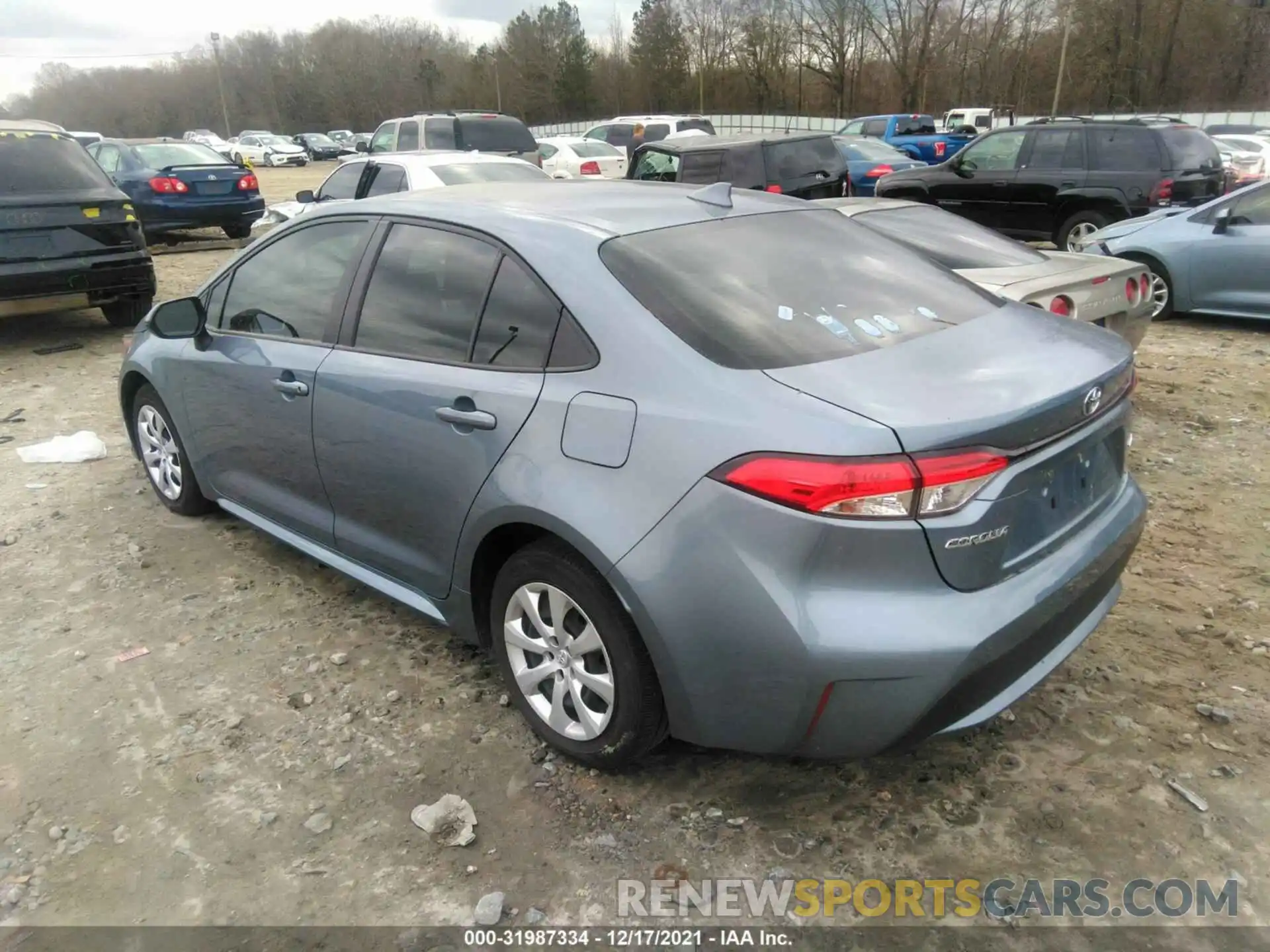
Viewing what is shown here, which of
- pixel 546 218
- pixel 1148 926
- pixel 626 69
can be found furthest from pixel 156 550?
pixel 626 69

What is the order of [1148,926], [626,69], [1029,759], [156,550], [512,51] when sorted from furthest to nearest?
1. [512,51]
2. [626,69]
3. [156,550]
4. [1029,759]
5. [1148,926]

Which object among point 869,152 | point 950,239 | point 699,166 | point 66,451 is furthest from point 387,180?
point 869,152

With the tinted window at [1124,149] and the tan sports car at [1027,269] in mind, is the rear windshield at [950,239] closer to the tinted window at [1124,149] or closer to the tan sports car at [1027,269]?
the tan sports car at [1027,269]

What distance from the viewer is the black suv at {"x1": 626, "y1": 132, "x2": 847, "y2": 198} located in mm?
10367

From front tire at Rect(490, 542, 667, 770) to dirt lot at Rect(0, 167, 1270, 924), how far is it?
0.58ft

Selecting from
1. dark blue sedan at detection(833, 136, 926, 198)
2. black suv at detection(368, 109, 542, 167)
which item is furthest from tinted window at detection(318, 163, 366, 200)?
dark blue sedan at detection(833, 136, 926, 198)

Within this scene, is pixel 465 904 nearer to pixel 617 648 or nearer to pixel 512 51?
pixel 617 648

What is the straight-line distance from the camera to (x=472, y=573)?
2805mm

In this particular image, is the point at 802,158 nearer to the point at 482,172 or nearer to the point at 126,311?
the point at 482,172

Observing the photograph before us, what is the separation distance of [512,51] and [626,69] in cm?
1234

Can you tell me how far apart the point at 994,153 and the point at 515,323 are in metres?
10.9

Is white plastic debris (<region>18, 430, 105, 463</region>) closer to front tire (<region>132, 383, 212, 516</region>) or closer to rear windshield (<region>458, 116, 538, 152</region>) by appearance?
front tire (<region>132, 383, 212, 516</region>)

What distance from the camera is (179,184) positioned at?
43.5ft

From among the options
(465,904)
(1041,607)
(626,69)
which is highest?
(626,69)
